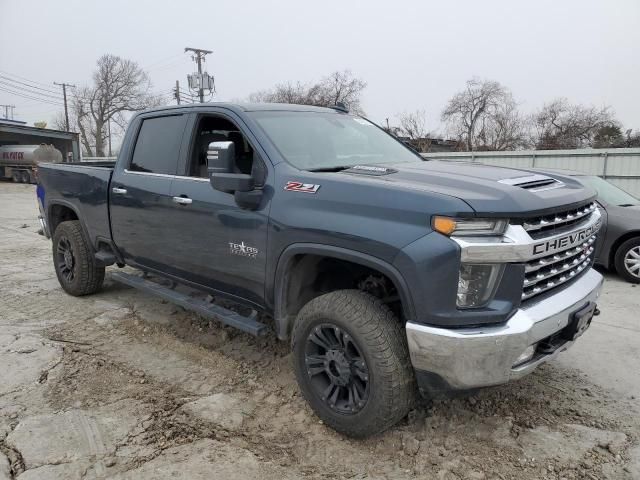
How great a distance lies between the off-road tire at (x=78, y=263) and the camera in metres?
5.44

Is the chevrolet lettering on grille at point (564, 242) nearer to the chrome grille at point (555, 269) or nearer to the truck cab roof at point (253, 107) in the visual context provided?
the chrome grille at point (555, 269)

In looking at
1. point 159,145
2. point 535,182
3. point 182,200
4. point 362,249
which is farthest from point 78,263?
point 535,182

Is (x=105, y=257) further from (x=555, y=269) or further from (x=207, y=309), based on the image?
(x=555, y=269)

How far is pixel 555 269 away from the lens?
9.34 feet

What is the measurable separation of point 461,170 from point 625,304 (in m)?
3.78

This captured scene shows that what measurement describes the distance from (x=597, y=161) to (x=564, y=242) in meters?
12.3

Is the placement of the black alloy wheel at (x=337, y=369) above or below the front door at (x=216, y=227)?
below

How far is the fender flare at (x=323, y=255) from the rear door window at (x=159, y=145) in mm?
1508

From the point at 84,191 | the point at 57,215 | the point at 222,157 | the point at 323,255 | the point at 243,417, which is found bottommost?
the point at 243,417

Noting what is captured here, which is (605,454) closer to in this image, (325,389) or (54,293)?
(325,389)

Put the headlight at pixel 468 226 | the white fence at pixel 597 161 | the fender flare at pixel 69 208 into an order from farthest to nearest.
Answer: the white fence at pixel 597 161 → the fender flare at pixel 69 208 → the headlight at pixel 468 226

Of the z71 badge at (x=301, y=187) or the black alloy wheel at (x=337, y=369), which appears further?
the z71 badge at (x=301, y=187)

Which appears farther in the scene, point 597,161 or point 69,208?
point 597,161

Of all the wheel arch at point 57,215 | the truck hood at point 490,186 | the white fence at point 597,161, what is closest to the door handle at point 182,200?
the truck hood at point 490,186
